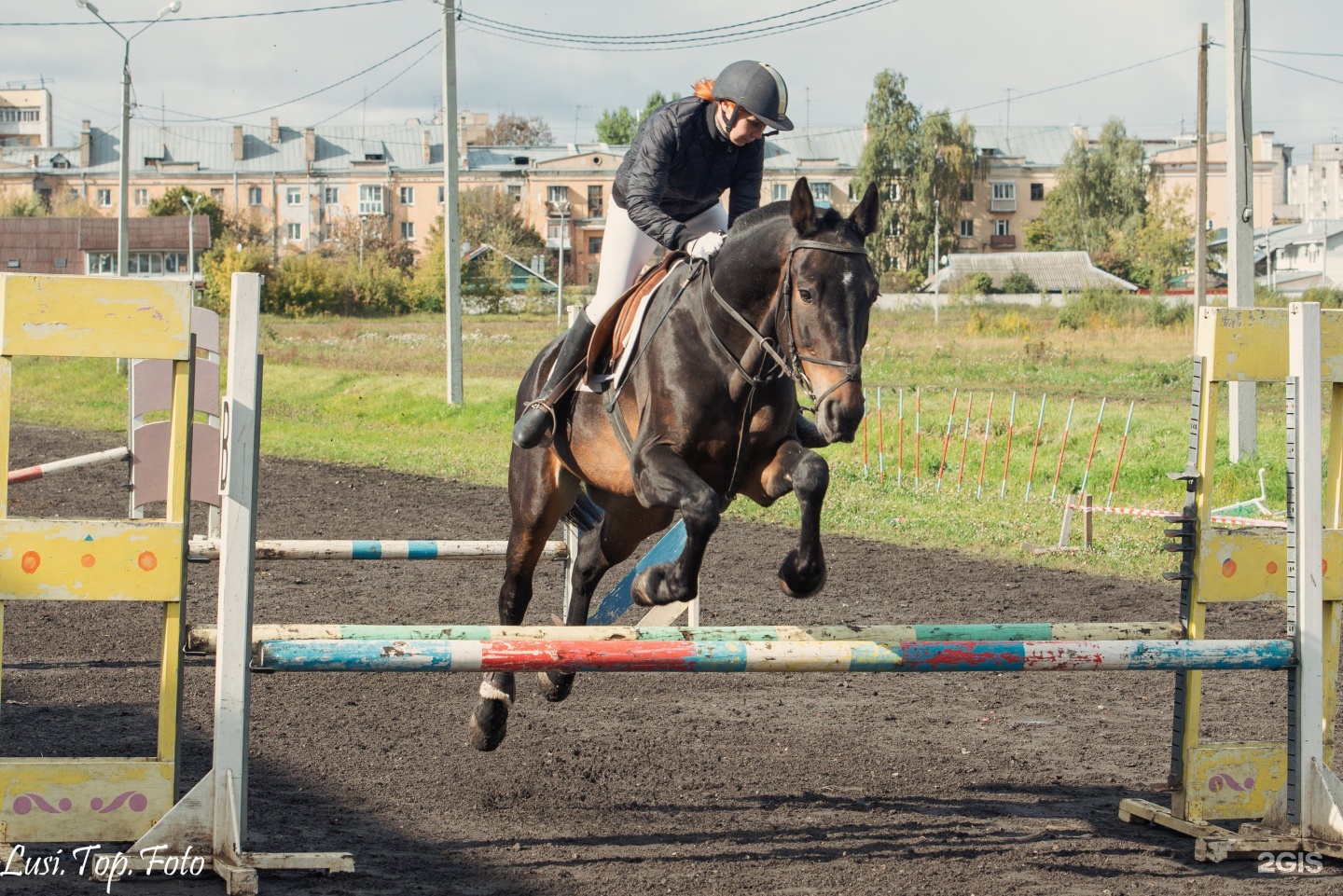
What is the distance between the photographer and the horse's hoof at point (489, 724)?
5305mm

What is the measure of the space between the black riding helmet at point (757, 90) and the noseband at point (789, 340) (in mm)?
608

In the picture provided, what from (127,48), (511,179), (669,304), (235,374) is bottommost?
(235,374)

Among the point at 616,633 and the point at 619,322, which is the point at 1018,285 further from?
the point at 616,633

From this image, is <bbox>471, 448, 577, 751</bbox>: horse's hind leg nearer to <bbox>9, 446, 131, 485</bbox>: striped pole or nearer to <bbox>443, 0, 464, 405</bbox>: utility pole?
<bbox>9, 446, 131, 485</bbox>: striped pole

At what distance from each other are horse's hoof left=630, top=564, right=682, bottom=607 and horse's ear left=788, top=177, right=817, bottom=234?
1.22 metres

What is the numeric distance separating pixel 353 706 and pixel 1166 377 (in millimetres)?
21781

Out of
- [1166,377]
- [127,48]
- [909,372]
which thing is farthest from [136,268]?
[1166,377]

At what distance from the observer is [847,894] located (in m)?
3.89

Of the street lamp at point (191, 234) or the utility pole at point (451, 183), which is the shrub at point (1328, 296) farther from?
the street lamp at point (191, 234)

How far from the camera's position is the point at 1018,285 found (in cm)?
6088

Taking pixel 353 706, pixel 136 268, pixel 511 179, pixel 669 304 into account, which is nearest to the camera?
pixel 669 304

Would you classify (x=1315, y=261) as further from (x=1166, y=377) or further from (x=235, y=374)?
(x=235, y=374)

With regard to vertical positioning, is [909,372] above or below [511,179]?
below

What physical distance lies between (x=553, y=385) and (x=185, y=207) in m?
70.6
